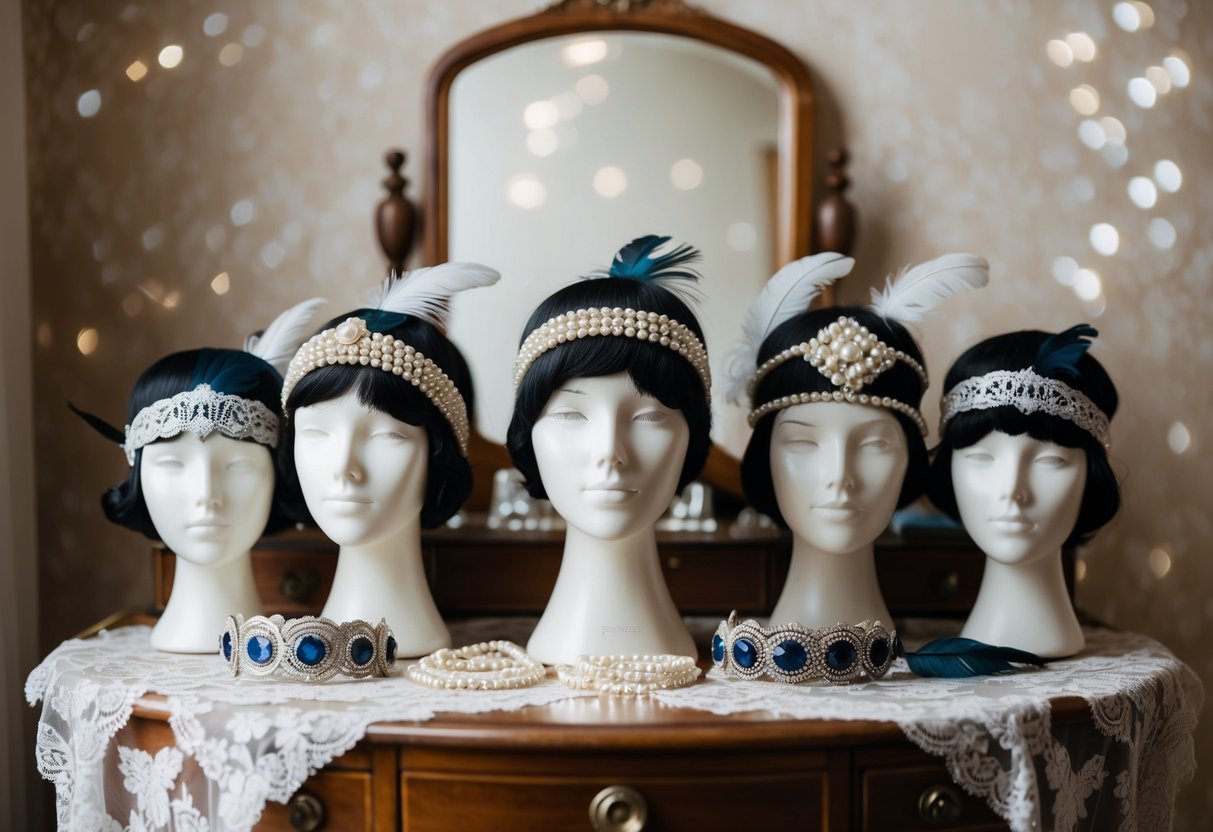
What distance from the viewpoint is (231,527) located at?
74.4 inches

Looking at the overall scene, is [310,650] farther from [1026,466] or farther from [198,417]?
[1026,466]

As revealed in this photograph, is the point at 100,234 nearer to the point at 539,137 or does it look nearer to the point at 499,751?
the point at 539,137

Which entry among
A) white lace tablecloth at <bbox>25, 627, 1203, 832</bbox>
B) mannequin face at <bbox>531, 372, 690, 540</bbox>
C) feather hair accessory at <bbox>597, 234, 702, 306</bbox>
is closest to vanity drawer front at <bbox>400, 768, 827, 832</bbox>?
white lace tablecloth at <bbox>25, 627, 1203, 832</bbox>

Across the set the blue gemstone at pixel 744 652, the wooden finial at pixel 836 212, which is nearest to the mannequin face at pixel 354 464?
the blue gemstone at pixel 744 652

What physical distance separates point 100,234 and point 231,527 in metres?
1.11

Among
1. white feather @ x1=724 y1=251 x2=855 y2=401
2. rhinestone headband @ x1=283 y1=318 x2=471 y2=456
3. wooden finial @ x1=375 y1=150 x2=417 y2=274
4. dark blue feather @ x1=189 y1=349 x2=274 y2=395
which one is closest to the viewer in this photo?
rhinestone headband @ x1=283 y1=318 x2=471 y2=456

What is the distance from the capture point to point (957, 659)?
1.74 metres

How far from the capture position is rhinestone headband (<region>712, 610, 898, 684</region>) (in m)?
1.66

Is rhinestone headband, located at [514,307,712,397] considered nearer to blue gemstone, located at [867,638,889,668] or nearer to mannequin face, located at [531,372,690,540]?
mannequin face, located at [531,372,690,540]

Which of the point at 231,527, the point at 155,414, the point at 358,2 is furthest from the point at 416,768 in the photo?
the point at 358,2

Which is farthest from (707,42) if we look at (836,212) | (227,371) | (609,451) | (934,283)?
(227,371)

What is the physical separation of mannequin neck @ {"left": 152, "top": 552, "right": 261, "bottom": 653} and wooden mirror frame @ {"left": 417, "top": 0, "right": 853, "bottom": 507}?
683 mm

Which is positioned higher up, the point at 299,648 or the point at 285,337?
the point at 285,337

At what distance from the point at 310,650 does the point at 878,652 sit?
2.97ft
